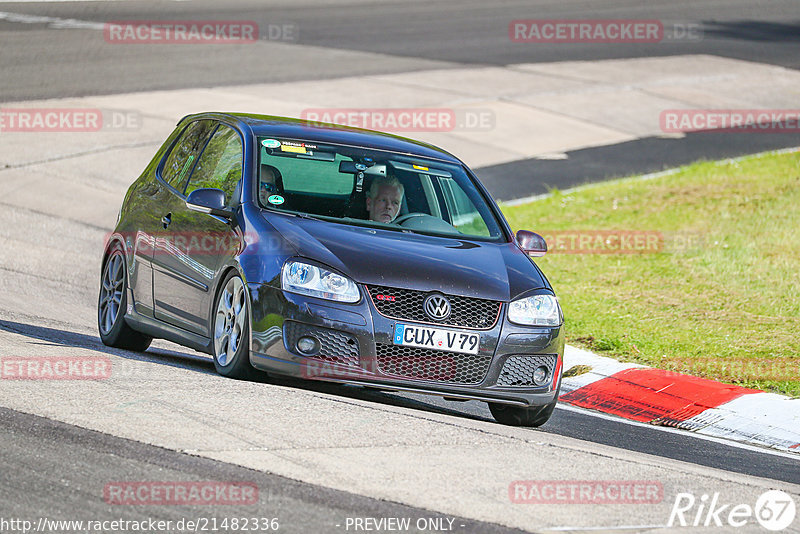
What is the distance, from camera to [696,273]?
1382 cm

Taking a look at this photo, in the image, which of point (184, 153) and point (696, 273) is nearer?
point (184, 153)

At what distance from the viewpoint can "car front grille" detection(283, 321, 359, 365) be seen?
289 inches

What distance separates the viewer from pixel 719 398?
9648 millimetres

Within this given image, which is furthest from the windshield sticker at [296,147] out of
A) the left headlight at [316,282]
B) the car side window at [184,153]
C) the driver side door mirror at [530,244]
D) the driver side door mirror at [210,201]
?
the driver side door mirror at [530,244]

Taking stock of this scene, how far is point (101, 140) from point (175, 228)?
11.7m

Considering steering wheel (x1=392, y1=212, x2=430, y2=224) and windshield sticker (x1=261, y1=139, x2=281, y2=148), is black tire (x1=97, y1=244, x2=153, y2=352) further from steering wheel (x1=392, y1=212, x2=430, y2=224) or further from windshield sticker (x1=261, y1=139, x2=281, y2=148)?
steering wheel (x1=392, y1=212, x2=430, y2=224)

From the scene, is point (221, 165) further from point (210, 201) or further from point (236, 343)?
point (236, 343)

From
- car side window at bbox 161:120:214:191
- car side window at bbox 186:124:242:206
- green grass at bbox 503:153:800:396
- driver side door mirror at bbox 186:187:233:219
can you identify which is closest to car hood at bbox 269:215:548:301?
driver side door mirror at bbox 186:187:233:219

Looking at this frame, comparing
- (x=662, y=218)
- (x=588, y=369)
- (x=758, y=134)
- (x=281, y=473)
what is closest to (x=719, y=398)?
(x=588, y=369)

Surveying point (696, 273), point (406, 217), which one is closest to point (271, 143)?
point (406, 217)

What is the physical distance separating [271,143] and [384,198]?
0.82 metres

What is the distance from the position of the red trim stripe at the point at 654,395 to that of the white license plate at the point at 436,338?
2332 mm

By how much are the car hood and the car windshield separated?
0.29m

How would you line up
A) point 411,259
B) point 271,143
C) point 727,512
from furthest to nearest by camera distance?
point 271,143, point 411,259, point 727,512
